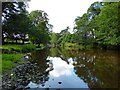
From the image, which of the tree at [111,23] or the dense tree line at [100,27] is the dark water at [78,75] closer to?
the tree at [111,23]

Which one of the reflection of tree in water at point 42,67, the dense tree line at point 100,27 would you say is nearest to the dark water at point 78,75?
the reflection of tree in water at point 42,67

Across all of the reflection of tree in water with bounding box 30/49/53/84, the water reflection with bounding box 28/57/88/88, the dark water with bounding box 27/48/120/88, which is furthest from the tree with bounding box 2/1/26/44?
the water reflection with bounding box 28/57/88/88

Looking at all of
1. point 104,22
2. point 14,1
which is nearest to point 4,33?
point 14,1

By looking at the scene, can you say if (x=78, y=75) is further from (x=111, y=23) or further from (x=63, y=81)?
(x=111, y=23)

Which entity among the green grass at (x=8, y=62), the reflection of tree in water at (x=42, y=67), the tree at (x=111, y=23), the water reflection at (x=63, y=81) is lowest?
the water reflection at (x=63, y=81)

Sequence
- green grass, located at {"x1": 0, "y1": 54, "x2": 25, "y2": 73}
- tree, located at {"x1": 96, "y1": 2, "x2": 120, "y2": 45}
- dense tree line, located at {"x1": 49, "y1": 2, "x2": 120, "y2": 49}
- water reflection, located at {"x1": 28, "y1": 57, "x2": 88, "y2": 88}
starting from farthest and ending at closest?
dense tree line, located at {"x1": 49, "y1": 2, "x2": 120, "y2": 49} → tree, located at {"x1": 96, "y1": 2, "x2": 120, "y2": 45} → green grass, located at {"x1": 0, "y1": 54, "x2": 25, "y2": 73} → water reflection, located at {"x1": 28, "y1": 57, "x2": 88, "y2": 88}

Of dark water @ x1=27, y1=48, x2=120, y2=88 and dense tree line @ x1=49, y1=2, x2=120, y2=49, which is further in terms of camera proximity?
dense tree line @ x1=49, y1=2, x2=120, y2=49

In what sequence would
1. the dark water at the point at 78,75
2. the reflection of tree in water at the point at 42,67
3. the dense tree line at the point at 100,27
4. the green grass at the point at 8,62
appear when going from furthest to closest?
the dense tree line at the point at 100,27 → the green grass at the point at 8,62 → the reflection of tree in water at the point at 42,67 → the dark water at the point at 78,75

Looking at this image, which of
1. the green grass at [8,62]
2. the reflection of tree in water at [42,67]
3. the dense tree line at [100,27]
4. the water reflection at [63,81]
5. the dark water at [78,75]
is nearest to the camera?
the water reflection at [63,81]

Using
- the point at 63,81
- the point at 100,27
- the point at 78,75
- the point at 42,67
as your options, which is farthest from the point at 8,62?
the point at 100,27

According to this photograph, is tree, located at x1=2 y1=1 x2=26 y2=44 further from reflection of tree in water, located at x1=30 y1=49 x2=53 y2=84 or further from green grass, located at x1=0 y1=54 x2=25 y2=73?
green grass, located at x1=0 y1=54 x2=25 y2=73

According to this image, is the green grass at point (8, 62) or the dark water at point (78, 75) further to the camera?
the green grass at point (8, 62)

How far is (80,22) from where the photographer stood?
233 feet

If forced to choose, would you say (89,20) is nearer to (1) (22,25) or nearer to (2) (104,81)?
(1) (22,25)
